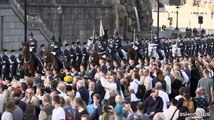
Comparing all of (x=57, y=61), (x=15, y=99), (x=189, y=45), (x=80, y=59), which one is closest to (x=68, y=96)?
(x=15, y=99)

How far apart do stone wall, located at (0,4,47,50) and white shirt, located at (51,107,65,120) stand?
110 ft

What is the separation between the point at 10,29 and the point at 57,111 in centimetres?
3491

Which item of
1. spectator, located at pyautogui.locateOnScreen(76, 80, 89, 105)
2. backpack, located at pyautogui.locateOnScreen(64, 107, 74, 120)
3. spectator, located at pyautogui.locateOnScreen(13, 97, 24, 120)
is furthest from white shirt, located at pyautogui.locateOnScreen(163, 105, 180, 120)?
spectator, located at pyautogui.locateOnScreen(13, 97, 24, 120)

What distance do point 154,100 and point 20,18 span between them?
33.0 m

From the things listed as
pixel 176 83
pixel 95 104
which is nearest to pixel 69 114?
pixel 95 104

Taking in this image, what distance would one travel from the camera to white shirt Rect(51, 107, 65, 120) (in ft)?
52.6

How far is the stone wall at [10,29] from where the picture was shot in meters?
49.7

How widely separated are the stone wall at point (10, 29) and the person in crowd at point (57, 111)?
110 ft

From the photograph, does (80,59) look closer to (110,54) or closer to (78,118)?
(110,54)

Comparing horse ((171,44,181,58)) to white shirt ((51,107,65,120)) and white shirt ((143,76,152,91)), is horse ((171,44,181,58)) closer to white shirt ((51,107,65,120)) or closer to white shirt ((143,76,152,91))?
white shirt ((143,76,152,91))

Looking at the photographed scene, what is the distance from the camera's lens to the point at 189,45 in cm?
4959

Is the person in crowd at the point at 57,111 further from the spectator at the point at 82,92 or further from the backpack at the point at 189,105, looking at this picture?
the backpack at the point at 189,105

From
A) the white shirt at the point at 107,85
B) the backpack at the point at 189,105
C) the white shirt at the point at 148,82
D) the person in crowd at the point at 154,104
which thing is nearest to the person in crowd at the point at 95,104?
the person in crowd at the point at 154,104

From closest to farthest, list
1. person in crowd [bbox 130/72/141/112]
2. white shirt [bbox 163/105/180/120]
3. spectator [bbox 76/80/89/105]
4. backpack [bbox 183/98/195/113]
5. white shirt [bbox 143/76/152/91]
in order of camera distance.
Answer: white shirt [bbox 163/105/180/120] < backpack [bbox 183/98/195/113] < spectator [bbox 76/80/89/105] < person in crowd [bbox 130/72/141/112] < white shirt [bbox 143/76/152/91]
